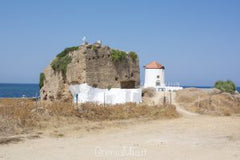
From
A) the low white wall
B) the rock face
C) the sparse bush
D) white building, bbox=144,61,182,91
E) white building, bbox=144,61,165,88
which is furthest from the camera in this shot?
white building, bbox=144,61,165,88

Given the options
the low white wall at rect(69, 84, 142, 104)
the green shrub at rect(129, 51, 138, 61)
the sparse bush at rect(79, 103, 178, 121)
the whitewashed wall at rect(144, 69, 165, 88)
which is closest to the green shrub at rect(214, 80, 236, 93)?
the whitewashed wall at rect(144, 69, 165, 88)

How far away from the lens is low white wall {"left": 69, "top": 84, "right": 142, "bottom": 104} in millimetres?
22562

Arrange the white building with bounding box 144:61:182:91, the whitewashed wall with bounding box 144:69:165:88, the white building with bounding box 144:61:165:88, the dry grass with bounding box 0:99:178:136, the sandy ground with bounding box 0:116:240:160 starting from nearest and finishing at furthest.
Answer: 1. the sandy ground with bounding box 0:116:240:160
2. the dry grass with bounding box 0:99:178:136
3. the white building with bounding box 144:61:182:91
4. the white building with bounding box 144:61:165:88
5. the whitewashed wall with bounding box 144:69:165:88

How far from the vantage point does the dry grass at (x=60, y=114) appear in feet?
51.1

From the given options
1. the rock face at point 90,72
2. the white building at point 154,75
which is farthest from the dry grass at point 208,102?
the white building at point 154,75

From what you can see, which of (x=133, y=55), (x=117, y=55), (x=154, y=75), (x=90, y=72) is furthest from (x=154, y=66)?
(x=90, y=72)

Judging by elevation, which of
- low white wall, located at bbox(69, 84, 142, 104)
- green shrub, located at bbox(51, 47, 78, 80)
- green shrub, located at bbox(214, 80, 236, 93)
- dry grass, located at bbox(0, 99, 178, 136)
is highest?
green shrub, located at bbox(51, 47, 78, 80)

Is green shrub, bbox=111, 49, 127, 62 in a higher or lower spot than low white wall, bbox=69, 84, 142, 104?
higher

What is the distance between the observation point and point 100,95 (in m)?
23.2

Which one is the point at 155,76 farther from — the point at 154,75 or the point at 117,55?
the point at 117,55

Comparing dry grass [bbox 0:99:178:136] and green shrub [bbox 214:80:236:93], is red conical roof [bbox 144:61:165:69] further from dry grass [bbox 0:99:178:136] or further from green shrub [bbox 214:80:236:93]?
dry grass [bbox 0:99:178:136]

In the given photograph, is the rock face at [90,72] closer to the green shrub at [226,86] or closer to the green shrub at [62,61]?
the green shrub at [62,61]

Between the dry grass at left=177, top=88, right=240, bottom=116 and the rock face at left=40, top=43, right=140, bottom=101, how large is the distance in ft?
16.4

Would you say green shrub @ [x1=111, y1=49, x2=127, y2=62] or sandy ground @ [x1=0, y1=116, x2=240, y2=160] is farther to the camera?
green shrub @ [x1=111, y1=49, x2=127, y2=62]
